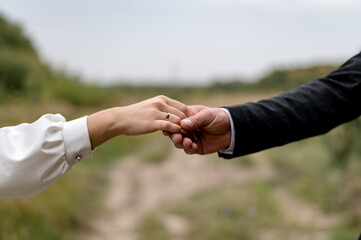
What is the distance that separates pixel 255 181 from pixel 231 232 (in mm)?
2393

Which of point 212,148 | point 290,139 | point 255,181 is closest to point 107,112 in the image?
point 212,148

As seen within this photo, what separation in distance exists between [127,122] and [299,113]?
2.88ft

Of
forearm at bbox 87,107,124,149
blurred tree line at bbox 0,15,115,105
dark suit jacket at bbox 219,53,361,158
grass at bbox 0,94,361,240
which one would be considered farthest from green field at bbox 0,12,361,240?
blurred tree line at bbox 0,15,115,105

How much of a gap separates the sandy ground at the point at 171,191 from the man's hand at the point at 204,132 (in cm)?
278

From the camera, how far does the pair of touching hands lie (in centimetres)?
148

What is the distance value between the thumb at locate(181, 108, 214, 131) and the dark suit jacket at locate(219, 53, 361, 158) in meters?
0.12

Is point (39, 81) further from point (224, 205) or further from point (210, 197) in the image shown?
point (224, 205)

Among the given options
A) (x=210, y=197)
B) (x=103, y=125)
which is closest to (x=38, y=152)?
(x=103, y=125)

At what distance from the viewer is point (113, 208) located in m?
5.63

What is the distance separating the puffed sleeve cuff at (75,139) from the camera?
4.59 ft

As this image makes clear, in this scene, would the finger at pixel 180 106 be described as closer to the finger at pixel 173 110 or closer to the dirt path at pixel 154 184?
the finger at pixel 173 110

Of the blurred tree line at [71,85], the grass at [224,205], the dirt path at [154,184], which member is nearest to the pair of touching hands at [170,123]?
the grass at [224,205]

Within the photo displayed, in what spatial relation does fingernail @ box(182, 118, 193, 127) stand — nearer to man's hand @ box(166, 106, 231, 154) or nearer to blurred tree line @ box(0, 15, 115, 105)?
man's hand @ box(166, 106, 231, 154)

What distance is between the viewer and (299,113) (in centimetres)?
181
